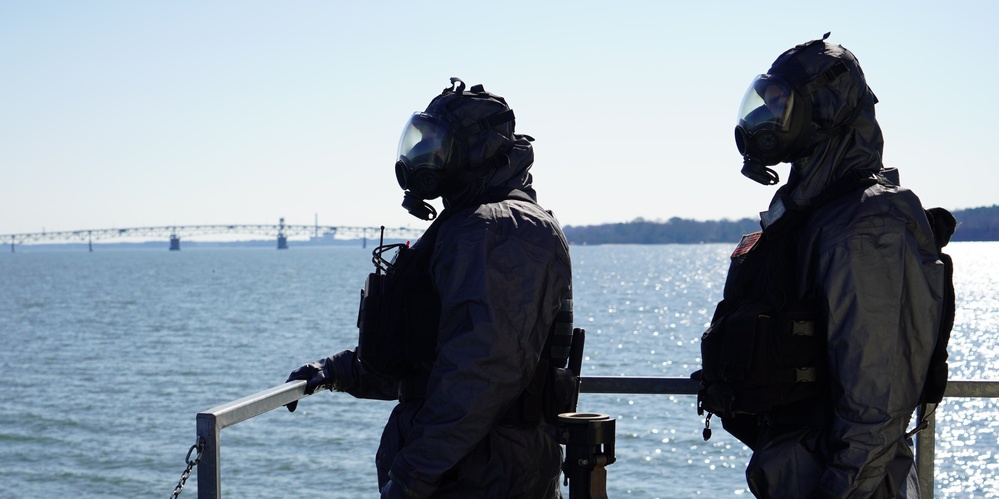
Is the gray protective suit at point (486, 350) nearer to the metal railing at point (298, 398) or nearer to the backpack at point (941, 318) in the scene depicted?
the metal railing at point (298, 398)

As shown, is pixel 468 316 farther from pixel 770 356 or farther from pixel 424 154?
pixel 770 356

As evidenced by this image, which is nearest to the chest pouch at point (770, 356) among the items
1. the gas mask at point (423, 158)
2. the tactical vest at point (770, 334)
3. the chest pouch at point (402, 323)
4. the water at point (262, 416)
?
the tactical vest at point (770, 334)

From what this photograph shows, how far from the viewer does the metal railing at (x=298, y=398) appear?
11.1 feet

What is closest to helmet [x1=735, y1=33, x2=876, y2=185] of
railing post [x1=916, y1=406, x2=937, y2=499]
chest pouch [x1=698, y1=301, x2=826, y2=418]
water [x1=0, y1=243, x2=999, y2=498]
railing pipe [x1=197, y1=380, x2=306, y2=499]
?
chest pouch [x1=698, y1=301, x2=826, y2=418]

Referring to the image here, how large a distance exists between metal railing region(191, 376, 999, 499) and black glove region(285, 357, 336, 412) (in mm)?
59

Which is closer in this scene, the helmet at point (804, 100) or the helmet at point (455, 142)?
the helmet at point (804, 100)

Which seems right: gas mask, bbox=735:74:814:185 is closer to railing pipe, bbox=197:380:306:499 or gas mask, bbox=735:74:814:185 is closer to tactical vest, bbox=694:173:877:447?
tactical vest, bbox=694:173:877:447

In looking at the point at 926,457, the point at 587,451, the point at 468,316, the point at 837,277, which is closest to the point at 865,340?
the point at 837,277

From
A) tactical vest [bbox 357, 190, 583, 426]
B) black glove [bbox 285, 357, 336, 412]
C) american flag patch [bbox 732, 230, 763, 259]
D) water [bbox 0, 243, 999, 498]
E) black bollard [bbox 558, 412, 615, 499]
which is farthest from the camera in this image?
water [bbox 0, 243, 999, 498]

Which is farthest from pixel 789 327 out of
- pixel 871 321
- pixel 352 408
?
pixel 352 408

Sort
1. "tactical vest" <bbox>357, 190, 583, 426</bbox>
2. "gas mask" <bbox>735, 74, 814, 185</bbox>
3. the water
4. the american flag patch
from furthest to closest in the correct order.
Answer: the water
the american flag patch
"tactical vest" <bbox>357, 190, 583, 426</bbox>
"gas mask" <bbox>735, 74, 814, 185</bbox>

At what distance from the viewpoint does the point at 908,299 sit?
10.9 feet

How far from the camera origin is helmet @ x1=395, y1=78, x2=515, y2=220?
4.12 meters

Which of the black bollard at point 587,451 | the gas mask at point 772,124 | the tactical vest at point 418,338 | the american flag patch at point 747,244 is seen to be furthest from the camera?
the american flag patch at point 747,244
